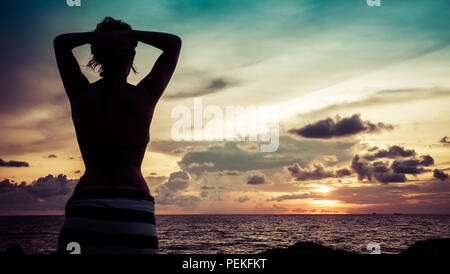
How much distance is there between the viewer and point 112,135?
1.72 meters

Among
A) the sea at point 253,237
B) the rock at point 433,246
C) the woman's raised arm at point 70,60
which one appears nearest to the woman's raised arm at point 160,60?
the woman's raised arm at point 70,60

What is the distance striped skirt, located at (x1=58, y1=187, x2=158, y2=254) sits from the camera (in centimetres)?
155

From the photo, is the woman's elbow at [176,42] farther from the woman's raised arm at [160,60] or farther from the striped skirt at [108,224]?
the striped skirt at [108,224]

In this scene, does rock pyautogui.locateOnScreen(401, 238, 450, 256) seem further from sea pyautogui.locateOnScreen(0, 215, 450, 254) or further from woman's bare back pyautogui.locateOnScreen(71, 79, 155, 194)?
sea pyautogui.locateOnScreen(0, 215, 450, 254)

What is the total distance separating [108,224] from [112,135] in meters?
0.44

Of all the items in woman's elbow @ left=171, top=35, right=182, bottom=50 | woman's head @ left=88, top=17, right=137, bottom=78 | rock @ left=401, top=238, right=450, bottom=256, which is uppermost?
woman's elbow @ left=171, top=35, right=182, bottom=50

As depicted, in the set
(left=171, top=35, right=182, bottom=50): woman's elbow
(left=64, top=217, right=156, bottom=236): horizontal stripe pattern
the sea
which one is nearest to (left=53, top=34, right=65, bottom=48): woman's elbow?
(left=171, top=35, right=182, bottom=50): woman's elbow

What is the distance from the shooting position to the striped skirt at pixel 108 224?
1547 mm

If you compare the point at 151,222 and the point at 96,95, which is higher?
the point at 96,95
